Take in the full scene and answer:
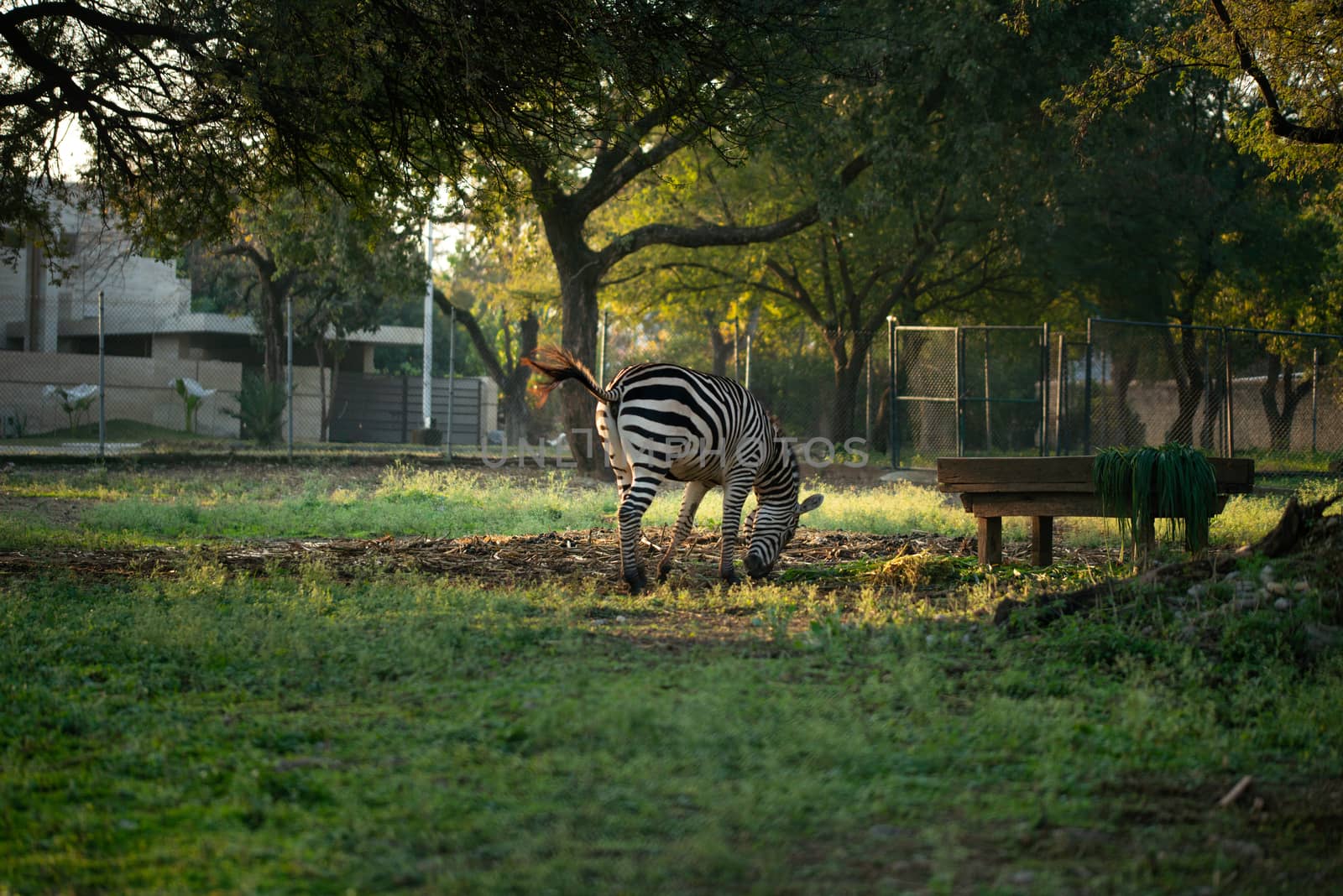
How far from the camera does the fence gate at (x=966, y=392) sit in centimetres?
2131

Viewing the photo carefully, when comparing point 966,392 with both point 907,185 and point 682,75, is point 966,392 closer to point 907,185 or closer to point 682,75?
point 907,185

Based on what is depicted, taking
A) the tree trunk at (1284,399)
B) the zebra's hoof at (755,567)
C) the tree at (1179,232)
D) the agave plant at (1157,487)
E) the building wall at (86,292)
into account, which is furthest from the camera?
the building wall at (86,292)

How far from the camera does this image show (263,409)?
2773cm

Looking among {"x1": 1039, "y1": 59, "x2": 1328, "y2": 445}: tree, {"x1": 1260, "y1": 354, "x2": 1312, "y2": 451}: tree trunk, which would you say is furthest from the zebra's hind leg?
{"x1": 1260, "y1": 354, "x2": 1312, "y2": 451}: tree trunk

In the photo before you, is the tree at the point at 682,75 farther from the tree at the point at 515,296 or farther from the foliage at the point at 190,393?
the foliage at the point at 190,393

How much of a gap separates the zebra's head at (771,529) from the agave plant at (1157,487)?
2.42 m

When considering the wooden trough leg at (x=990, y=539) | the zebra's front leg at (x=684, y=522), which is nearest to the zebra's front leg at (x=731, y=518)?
the zebra's front leg at (x=684, y=522)

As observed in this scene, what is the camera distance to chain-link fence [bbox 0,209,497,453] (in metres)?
28.9

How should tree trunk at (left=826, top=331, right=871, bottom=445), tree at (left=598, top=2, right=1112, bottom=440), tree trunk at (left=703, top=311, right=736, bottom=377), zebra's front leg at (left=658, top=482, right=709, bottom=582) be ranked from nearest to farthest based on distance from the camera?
zebra's front leg at (left=658, top=482, right=709, bottom=582)
tree at (left=598, top=2, right=1112, bottom=440)
tree trunk at (left=826, top=331, right=871, bottom=445)
tree trunk at (left=703, top=311, right=736, bottom=377)

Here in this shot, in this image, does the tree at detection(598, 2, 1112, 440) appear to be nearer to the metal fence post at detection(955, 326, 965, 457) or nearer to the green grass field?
the metal fence post at detection(955, 326, 965, 457)

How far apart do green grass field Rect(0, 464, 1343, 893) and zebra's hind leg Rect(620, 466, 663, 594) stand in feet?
2.02

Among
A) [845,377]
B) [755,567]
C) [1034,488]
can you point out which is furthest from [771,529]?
[845,377]

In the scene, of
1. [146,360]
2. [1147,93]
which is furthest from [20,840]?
[146,360]

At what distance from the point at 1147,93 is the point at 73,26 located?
1825 cm
